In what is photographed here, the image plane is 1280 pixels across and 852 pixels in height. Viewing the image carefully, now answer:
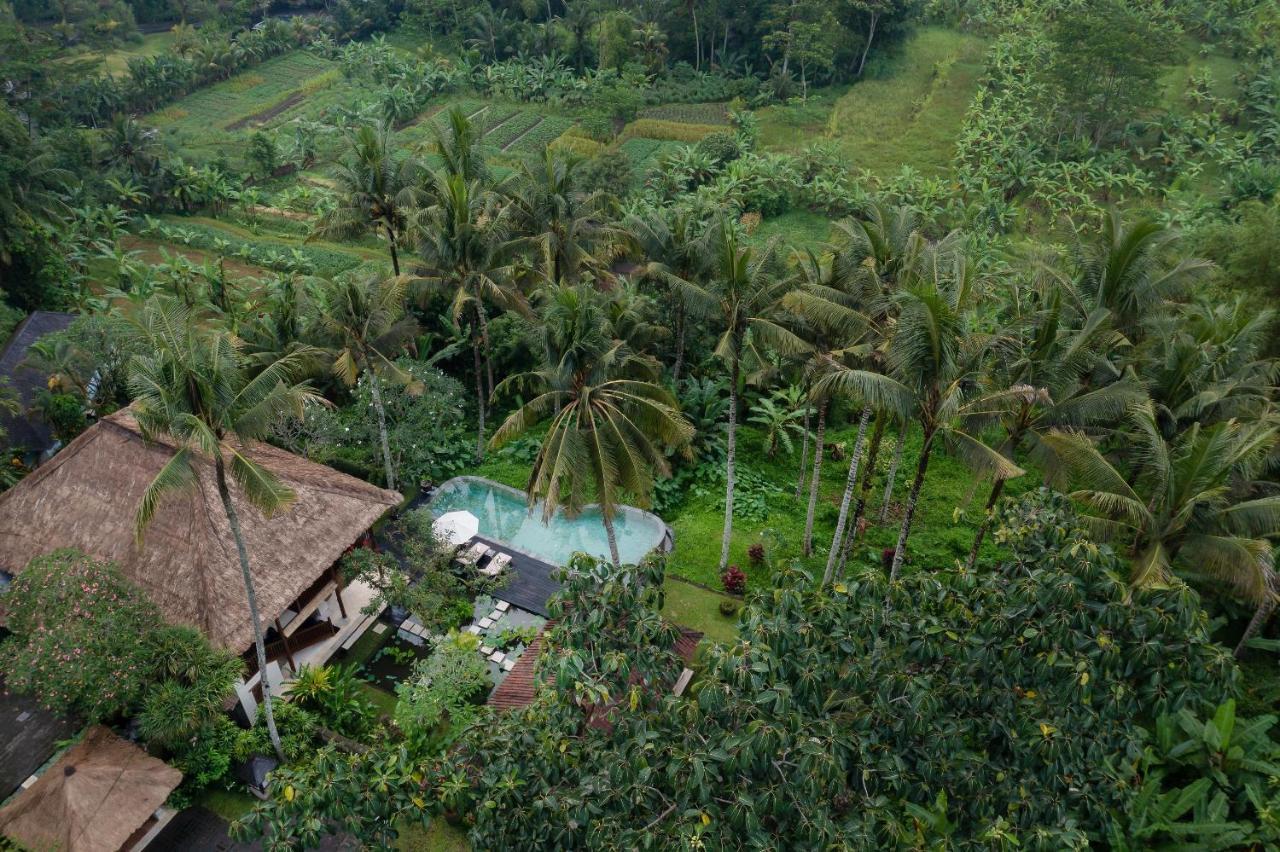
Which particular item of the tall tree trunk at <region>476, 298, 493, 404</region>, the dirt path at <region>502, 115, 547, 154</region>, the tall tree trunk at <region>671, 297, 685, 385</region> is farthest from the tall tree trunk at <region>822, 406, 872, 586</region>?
the dirt path at <region>502, 115, 547, 154</region>

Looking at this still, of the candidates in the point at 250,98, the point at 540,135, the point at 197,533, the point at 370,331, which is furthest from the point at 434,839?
the point at 250,98

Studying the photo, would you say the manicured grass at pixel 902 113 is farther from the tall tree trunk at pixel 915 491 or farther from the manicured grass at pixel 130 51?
the manicured grass at pixel 130 51

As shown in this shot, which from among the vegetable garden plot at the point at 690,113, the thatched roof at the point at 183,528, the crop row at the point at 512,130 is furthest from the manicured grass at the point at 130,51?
the thatched roof at the point at 183,528

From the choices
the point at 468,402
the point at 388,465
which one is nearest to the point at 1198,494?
the point at 388,465

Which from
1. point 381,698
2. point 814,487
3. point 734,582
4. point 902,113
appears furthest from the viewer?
point 902,113

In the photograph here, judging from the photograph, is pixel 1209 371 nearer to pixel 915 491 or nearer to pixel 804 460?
pixel 915 491

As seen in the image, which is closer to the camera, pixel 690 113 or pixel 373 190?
pixel 373 190
